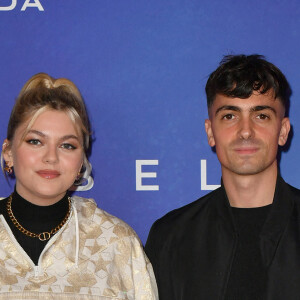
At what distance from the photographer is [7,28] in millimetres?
2572

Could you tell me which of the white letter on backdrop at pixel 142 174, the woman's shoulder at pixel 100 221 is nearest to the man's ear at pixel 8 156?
the woman's shoulder at pixel 100 221

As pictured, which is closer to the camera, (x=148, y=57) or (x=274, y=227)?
(x=274, y=227)

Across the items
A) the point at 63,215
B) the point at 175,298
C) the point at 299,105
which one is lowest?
the point at 175,298

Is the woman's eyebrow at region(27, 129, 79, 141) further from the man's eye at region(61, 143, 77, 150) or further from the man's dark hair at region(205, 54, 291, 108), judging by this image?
the man's dark hair at region(205, 54, 291, 108)

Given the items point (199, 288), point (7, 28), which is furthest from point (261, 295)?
point (7, 28)

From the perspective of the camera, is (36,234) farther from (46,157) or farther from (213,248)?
(213,248)

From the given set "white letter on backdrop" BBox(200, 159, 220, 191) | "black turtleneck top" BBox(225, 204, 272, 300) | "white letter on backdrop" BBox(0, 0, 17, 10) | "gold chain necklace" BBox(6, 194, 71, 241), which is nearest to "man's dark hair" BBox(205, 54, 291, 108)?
"white letter on backdrop" BBox(200, 159, 220, 191)

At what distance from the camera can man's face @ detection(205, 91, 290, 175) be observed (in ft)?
7.05

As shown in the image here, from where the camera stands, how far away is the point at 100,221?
2156 millimetres

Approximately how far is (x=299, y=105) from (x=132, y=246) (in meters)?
0.90

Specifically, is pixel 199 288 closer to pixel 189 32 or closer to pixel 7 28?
→ pixel 189 32

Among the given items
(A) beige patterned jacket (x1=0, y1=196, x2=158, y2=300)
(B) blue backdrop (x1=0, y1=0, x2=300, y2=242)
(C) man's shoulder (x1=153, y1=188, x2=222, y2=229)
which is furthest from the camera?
(B) blue backdrop (x1=0, y1=0, x2=300, y2=242)

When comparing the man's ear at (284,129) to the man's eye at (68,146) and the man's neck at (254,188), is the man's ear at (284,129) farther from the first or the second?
the man's eye at (68,146)

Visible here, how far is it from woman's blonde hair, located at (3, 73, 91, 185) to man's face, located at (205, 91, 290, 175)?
499mm
